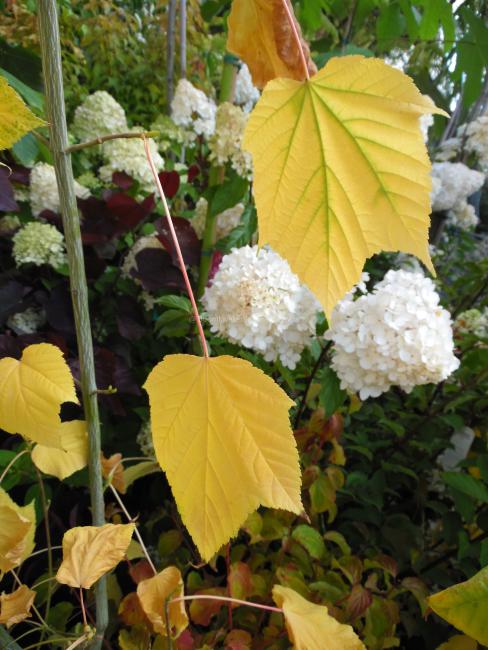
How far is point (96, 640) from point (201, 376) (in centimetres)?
37

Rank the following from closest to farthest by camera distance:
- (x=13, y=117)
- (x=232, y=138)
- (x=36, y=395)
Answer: (x=13, y=117) < (x=36, y=395) < (x=232, y=138)

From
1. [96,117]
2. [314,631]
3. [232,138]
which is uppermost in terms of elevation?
[96,117]

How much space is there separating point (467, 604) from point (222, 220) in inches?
41.0

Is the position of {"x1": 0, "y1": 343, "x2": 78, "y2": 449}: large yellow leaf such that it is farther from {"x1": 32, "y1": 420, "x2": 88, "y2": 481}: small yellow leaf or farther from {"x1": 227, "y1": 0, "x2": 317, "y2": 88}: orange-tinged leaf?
{"x1": 227, "y1": 0, "x2": 317, "y2": 88}: orange-tinged leaf

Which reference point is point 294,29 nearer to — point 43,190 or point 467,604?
point 467,604

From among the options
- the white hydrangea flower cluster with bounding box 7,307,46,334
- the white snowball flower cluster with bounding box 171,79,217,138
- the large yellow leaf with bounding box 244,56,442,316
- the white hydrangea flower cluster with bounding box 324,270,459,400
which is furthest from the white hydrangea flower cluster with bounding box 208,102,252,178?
the large yellow leaf with bounding box 244,56,442,316

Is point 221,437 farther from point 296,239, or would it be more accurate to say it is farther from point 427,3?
point 427,3

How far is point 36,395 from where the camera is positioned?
0.39 metres

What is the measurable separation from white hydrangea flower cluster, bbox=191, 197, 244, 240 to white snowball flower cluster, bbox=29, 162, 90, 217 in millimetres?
361

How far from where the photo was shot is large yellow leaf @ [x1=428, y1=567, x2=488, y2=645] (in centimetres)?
33

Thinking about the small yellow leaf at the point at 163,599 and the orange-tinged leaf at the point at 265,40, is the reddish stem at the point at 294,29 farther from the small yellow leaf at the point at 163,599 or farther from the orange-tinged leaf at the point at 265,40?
the small yellow leaf at the point at 163,599

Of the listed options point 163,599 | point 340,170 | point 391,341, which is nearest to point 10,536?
point 163,599

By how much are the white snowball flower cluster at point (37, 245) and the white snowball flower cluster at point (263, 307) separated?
1.45 feet

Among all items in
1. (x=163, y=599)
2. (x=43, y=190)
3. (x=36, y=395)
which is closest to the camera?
(x=36, y=395)
